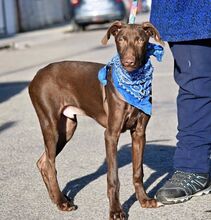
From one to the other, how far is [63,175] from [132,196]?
0.86m

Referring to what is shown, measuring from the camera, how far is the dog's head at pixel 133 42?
13.0 feet

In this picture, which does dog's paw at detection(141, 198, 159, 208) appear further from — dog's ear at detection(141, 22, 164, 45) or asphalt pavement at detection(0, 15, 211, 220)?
dog's ear at detection(141, 22, 164, 45)

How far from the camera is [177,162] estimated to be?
4.76 metres

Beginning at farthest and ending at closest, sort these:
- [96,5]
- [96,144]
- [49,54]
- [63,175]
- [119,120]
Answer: [96,5] < [49,54] < [96,144] < [63,175] < [119,120]

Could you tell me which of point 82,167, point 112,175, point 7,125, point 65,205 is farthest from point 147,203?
point 7,125

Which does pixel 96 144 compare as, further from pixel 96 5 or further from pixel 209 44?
pixel 96 5

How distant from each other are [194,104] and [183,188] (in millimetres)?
604

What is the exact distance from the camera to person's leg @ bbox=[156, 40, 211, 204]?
459cm

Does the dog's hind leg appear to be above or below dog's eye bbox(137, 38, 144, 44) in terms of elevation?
below

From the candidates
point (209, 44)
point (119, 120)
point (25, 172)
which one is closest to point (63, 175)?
point (25, 172)

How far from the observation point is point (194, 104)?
183 inches

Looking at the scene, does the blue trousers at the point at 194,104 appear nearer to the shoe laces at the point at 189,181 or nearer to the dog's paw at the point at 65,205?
the shoe laces at the point at 189,181

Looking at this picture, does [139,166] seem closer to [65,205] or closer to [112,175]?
[112,175]

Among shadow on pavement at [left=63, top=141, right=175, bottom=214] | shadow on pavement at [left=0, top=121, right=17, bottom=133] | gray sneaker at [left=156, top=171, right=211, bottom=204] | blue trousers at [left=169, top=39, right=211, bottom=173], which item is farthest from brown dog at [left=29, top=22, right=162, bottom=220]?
shadow on pavement at [left=0, top=121, right=17, bottom=133]
